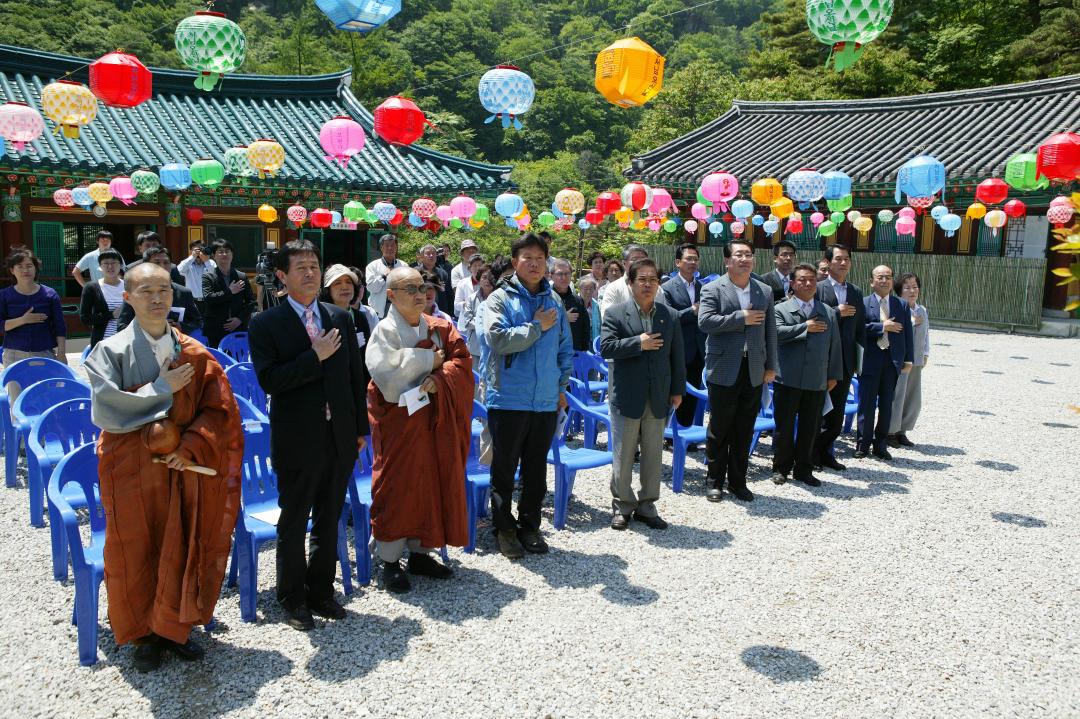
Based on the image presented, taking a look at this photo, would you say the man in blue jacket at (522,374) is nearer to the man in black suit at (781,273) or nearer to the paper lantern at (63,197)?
the man in black suit at (781,273)

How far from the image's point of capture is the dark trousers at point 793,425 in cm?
623

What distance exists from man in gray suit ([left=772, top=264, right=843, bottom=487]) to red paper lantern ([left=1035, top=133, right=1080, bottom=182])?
596 centimetres

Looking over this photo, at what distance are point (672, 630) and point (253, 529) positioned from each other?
212 centimetres

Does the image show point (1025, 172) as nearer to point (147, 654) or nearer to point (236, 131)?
point (147, 654)

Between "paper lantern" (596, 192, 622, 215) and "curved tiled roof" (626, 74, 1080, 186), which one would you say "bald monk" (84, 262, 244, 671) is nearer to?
"paper lantern" (596, 192, 622, 215)

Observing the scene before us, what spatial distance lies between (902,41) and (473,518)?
1207 inches

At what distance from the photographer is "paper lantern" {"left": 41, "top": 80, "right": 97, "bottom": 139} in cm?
746

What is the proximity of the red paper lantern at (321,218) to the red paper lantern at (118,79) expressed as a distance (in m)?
7.63

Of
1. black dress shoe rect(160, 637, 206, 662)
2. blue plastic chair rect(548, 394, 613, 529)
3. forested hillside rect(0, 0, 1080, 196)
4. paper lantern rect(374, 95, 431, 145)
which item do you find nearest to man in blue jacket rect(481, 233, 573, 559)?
blue plastic chair rect(548, 394, 613, 529)

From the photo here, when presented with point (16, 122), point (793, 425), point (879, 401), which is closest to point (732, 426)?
point (793, 425)

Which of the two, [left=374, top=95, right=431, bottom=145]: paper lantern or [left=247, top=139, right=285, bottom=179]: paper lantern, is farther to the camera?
[left=247, top=139, right=285, bottom=179]: paper lantern

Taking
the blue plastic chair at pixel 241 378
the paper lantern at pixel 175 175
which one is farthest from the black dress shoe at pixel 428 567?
the paper lantern at pixel 175 175

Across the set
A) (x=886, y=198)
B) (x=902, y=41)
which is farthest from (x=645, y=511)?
(x=902, y=41)

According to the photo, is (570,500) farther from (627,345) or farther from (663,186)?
(663,186)
